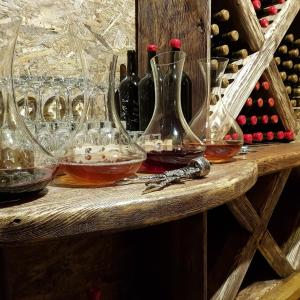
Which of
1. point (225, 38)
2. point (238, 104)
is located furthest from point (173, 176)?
point (225, 38)

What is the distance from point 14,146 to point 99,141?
0.19m

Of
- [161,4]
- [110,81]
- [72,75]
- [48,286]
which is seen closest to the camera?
[110,81]

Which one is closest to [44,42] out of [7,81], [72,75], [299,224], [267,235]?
[72,75]

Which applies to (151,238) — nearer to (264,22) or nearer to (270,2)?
(264,22)

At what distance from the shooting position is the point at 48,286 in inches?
40.3

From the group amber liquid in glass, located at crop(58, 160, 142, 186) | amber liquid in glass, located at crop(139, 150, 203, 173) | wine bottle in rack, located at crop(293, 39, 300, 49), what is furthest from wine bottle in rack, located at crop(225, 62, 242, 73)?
amber liquid in glass, located at crop(58, 160, 142, 186)

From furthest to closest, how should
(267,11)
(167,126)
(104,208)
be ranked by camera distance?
(267,11) < (167,126) < (104,208)

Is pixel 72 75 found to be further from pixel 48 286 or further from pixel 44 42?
pixel 48 286

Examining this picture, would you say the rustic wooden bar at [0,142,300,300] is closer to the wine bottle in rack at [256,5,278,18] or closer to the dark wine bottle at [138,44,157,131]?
the dark wine bottle at [138,44,157,131]

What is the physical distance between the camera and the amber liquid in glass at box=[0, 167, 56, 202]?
510 millimetres

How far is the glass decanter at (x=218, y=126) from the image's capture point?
36.7 inches

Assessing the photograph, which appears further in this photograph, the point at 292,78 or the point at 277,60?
the point at 292,78

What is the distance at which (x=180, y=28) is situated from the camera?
47.2 inches

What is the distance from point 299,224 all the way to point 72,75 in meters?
1.10
